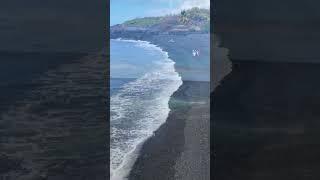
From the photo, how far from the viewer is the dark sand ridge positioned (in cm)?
230

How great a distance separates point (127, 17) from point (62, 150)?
2.46ft

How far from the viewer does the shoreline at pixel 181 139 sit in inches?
90.4

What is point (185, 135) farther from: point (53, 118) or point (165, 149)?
point (53, 118)

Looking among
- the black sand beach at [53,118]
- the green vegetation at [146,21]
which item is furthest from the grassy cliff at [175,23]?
the black sand beach at [53,118]

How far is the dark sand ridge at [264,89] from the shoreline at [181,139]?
6cm

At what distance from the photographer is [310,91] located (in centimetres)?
233

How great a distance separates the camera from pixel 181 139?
231cm

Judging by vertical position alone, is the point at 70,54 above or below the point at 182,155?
above

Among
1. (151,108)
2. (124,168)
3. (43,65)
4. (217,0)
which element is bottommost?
(124,168)

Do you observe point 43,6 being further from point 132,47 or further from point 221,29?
point 221,29

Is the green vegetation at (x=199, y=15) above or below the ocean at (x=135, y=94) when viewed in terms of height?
above

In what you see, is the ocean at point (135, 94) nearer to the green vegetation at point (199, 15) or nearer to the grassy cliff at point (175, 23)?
the grassy cliff at point (175, 23)

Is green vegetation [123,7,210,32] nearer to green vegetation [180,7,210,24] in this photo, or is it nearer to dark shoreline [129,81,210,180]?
green vegetation [180,7,210,24]

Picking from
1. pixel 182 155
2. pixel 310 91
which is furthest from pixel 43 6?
pixel 310 91
